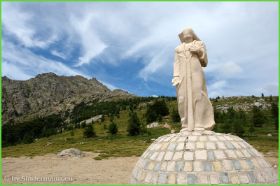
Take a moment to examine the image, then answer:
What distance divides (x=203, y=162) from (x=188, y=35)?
15.1ft

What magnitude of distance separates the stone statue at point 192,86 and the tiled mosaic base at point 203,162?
531 millimetres

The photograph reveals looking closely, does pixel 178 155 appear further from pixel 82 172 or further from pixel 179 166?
pixel 82 172

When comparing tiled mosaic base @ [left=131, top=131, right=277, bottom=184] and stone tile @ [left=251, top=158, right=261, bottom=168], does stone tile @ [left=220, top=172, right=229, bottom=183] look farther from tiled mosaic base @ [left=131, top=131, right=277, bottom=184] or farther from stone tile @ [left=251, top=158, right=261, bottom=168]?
stone tile @ [left=251, top=158, right=261, bottom=168]

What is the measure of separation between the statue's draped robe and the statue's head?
0.22m

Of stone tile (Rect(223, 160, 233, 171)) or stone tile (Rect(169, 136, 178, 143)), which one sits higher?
stone tile (Rect(169, 136, 178, 143))

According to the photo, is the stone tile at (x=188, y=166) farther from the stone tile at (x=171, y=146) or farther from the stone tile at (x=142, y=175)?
the stone tile at (x=142, y=175)

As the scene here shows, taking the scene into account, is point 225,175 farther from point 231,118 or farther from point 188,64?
point 231,118

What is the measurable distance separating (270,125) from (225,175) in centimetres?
5560

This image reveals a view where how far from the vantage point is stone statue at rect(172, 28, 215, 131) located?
11.2 metres

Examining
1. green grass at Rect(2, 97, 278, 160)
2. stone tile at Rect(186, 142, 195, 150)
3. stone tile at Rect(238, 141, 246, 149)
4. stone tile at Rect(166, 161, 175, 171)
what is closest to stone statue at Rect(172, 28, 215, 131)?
stone tile at Rect(186, 142, 195, 150)

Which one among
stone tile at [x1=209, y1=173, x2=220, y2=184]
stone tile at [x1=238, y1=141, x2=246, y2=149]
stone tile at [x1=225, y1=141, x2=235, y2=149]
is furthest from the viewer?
stone tile at [x1=238, y1=141, x2=246, y2=149]

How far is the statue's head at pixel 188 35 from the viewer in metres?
11.9

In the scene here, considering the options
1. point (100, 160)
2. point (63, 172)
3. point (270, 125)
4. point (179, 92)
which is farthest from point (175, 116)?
point (179, 92)

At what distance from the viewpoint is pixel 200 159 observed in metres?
9.73
